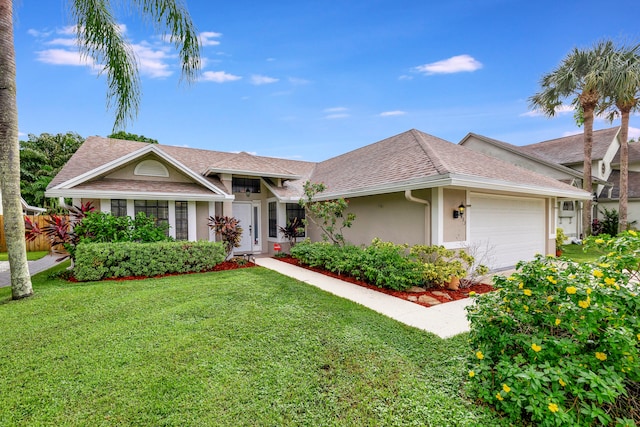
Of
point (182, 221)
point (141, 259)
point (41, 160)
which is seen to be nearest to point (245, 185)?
point (182, 221)

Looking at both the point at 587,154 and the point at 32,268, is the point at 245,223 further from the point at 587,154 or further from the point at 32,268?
the point at 587,154

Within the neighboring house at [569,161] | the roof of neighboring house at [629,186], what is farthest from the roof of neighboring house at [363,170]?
the roof of neighboring house at [629,186]

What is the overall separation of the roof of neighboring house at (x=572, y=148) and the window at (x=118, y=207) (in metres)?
26.2

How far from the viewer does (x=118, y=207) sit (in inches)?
399

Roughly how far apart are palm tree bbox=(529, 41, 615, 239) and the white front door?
1924cm

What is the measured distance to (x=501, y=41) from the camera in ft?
35.6

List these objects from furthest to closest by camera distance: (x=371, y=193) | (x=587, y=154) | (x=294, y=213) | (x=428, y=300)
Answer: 1. (x=587, y=154)
2. (x=294, y=213)
3. (x=371, y=193)
4. (x=428, y=300)

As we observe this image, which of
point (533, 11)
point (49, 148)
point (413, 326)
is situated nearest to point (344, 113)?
point (533, 11)

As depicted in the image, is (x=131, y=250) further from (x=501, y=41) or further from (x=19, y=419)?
(x=501, y=41)

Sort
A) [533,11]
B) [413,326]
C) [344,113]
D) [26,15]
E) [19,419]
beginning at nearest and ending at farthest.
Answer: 1. [19,419]
2. [413,326]
3. [26,15]
4. [533,11]
5. [344,113]

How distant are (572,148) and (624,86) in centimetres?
757

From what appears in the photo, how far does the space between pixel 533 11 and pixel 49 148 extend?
41171 mm

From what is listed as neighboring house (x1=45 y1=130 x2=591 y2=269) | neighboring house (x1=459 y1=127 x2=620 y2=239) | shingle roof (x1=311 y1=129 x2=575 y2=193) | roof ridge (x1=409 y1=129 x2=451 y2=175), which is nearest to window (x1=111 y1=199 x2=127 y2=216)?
neighboring house (x1=45 y1=130 x2=591 y2=269)

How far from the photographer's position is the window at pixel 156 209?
34.2ft
